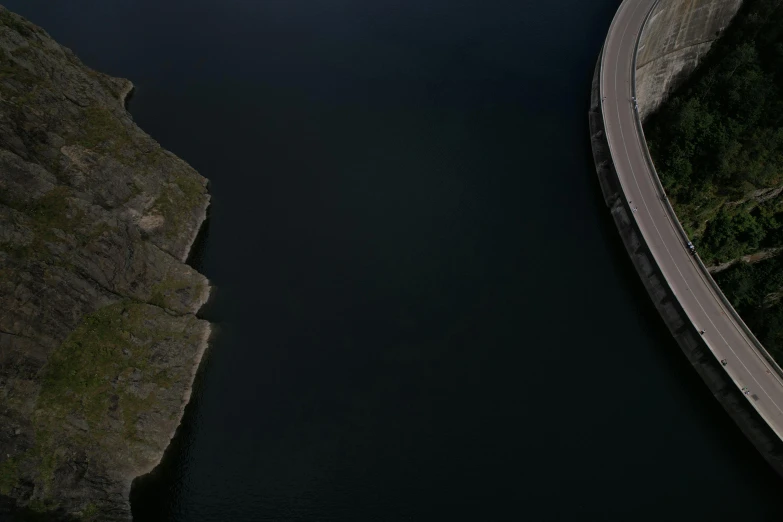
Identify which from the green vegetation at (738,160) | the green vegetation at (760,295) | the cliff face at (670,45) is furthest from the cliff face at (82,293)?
the cliff face at (670,45)

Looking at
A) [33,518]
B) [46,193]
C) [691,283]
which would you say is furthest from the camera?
[691,283]

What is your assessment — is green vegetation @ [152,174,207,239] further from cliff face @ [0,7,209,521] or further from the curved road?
the curved road

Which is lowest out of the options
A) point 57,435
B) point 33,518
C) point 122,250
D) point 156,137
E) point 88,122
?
point 33,518

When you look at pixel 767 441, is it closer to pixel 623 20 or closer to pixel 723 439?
pixel 723 439

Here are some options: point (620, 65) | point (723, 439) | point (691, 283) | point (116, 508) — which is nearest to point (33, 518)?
point (116, 508)

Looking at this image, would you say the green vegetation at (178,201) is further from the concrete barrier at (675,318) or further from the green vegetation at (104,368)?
the concrete barrier at (675,318)

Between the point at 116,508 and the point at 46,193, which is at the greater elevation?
the point at 46,193

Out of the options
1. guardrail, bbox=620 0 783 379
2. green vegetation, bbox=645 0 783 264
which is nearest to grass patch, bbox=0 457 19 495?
guardrail, bbox=620 0 783 379
